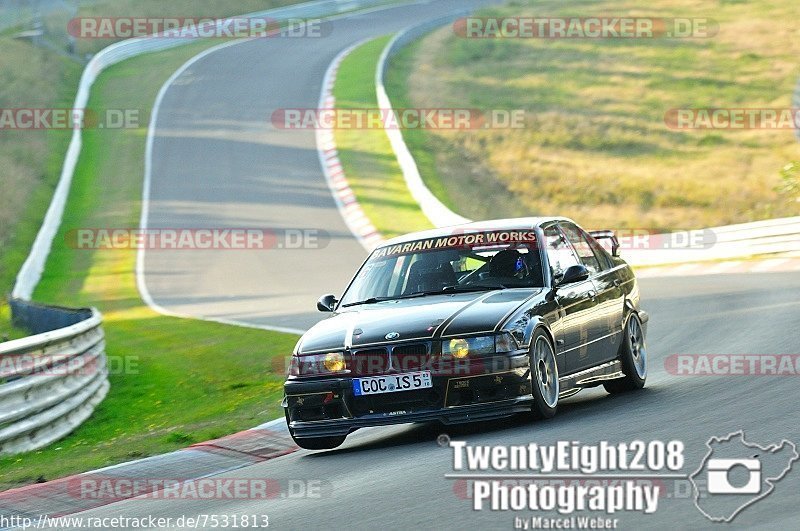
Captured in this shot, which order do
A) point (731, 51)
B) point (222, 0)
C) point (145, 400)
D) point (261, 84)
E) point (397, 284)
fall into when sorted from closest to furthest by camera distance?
point (397, 284) < point (145, 400) < point (261, 84) < point (731, 51) < point (222, 0)

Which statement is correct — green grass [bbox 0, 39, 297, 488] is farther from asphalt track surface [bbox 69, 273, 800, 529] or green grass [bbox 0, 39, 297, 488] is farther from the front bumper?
the front bumper

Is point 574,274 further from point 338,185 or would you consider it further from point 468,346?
point 338,185

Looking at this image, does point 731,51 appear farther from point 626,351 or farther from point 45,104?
point 626,351

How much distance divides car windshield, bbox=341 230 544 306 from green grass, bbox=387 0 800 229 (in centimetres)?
1974

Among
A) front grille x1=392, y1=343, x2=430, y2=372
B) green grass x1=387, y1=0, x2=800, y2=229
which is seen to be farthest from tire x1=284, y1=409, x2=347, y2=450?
green grass x1=387, y1=0, x2=800, y2=229

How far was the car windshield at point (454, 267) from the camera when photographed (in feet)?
31.8

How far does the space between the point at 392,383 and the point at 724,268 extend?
14.0 m

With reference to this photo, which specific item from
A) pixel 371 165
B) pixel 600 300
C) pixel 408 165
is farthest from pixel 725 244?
pixel 600 300

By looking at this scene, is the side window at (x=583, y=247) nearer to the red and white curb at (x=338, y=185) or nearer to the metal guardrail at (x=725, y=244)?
the metal guardrail at (x=725, y=244)

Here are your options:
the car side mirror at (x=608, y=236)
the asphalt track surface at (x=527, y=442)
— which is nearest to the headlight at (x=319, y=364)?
the asphalt track surface at (x=527, y=442)

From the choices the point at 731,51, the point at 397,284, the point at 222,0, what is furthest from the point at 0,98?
the point at 397,284

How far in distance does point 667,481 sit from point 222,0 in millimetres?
54111

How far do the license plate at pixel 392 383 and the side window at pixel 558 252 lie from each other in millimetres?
1668

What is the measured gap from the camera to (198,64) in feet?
154
